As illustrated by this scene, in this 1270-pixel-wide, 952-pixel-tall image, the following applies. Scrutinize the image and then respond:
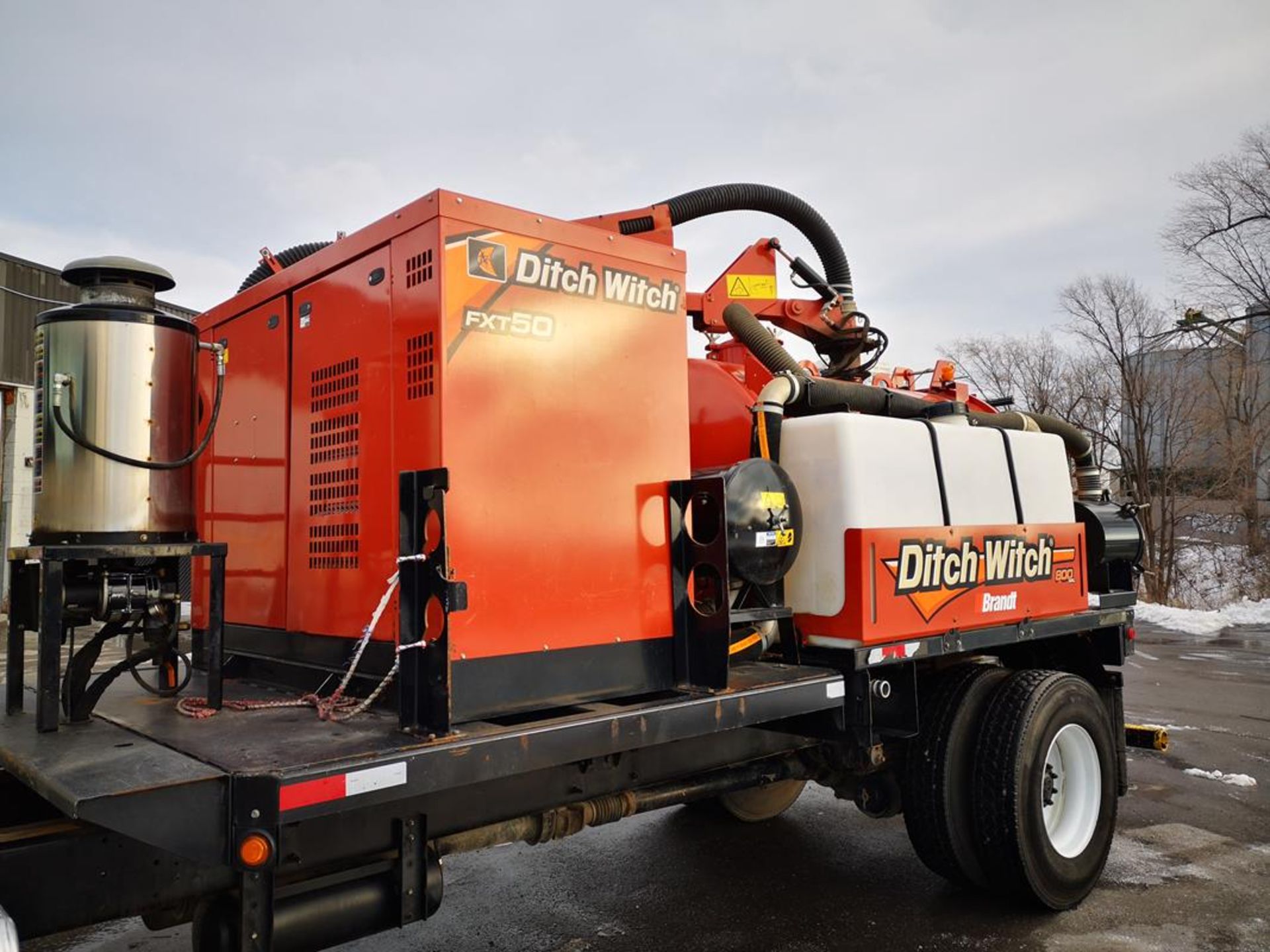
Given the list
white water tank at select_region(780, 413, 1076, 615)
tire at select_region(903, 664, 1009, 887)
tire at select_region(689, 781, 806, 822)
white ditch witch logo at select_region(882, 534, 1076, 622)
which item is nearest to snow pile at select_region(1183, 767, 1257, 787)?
white ditch witch logo at select_region(882, 534, 1076, 622)

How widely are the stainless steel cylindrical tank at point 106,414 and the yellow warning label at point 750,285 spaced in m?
3.40

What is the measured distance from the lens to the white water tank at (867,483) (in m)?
3.98

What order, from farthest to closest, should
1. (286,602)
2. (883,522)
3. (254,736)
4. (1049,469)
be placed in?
(1049,469), (883,522), (286,602), (254,736)

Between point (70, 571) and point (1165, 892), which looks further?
point (1165, 892)

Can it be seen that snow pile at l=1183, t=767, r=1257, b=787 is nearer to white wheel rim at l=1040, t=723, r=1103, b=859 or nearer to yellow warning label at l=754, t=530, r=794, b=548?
white wheel rim at l=1040, t=723, r=1103, b=859

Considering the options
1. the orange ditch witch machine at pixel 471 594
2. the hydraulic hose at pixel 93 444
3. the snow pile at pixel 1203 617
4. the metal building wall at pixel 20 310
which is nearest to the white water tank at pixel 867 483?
the orange ditch witch machine at pixel 471 594

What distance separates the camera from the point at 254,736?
2.64m

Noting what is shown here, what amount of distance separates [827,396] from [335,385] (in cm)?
231

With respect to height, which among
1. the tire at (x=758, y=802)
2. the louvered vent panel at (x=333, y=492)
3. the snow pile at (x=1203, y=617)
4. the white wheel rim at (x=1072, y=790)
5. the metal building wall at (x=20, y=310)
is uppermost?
the metal building wall at (x=20, y=310)

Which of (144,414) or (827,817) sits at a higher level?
(144,414)

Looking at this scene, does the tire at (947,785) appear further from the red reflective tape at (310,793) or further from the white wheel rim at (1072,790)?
the red reflective tape at (310,793)

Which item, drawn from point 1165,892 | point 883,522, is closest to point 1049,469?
point 883,522

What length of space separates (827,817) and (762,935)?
6.44ft

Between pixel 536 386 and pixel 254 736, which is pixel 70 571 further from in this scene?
pixel 536 386
